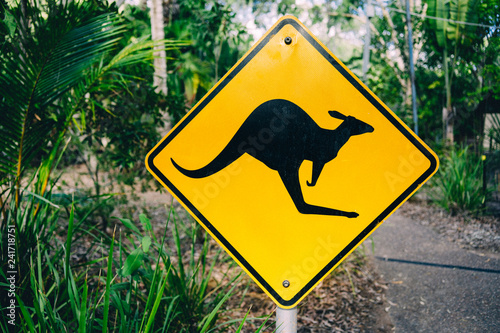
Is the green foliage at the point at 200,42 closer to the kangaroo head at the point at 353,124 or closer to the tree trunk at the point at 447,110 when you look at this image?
the kangaroo head at the point at 353,124

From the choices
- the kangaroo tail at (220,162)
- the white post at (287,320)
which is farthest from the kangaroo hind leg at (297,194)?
the white post at (287,320)

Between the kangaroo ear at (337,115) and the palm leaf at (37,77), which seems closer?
the kangaroo ear at (337,115)

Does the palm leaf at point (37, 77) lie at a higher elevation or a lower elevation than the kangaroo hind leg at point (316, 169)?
higher

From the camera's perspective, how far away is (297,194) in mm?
1348

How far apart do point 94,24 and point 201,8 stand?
119 inches

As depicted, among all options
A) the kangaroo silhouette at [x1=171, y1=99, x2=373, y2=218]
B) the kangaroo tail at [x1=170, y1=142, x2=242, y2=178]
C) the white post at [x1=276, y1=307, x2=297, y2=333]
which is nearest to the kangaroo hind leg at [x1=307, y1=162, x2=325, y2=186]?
the kangaroo silhouette at [x1=171, y1=99, x2=373, y2=218]

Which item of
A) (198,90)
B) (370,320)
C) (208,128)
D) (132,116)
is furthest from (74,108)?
(198,90)

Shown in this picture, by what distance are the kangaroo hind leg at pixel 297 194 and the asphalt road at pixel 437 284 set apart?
204 centimetres

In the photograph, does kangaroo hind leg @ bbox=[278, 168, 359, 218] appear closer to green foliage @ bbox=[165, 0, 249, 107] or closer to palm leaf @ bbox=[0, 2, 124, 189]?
palm leaf @ bbox=[0, 2, 124, 189]

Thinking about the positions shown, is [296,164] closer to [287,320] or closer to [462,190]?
[287,320]

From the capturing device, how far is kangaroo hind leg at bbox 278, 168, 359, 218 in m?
1.34

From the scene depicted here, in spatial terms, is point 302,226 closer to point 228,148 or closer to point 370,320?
point 228,148

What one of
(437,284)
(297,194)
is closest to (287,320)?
(297,194)

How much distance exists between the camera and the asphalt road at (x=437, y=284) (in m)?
2.92
